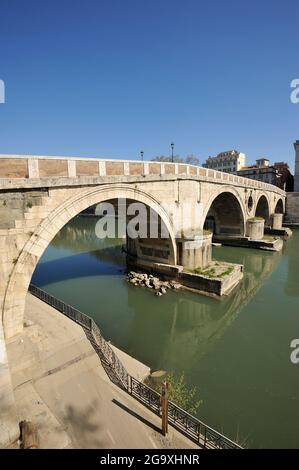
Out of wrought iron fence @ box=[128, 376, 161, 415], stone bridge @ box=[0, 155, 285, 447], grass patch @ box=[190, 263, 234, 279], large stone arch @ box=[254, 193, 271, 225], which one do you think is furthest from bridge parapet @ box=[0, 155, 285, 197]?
large stone arch @ box=[254, 193, 271, 225]

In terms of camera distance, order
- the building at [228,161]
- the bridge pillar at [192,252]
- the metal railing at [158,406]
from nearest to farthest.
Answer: the metal railing at [158,406] → the bridge pillar at [192,252] → the building at [228,161]

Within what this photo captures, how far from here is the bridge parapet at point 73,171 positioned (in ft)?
21.7

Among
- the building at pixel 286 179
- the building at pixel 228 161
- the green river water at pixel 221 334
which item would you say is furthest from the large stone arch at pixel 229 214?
the building at pixel 228 161

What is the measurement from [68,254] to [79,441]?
17934 mm

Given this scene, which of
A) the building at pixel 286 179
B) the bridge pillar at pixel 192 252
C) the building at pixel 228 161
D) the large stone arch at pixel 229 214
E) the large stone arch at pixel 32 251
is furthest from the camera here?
the building at pixel 228 161

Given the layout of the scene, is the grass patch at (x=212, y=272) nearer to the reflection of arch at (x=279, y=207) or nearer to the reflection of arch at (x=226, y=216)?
the reflection of arch at (x=226, y=216)

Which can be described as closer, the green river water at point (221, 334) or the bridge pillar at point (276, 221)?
the green river water at point (221, 334)

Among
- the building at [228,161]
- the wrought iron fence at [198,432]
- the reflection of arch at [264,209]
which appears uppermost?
the building at [228,161]

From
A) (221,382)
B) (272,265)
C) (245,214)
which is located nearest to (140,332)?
(221,382)

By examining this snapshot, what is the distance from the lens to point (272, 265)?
1872 centimetres

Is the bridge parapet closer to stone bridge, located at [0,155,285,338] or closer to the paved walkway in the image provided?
stone bridge, located at [0,155,285,338]

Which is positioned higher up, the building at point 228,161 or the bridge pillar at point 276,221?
the building at point 228,161

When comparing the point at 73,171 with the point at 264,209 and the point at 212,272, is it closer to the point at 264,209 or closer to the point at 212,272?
the point at 212,272

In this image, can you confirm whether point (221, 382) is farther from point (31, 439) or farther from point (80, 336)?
point (31, 439)
